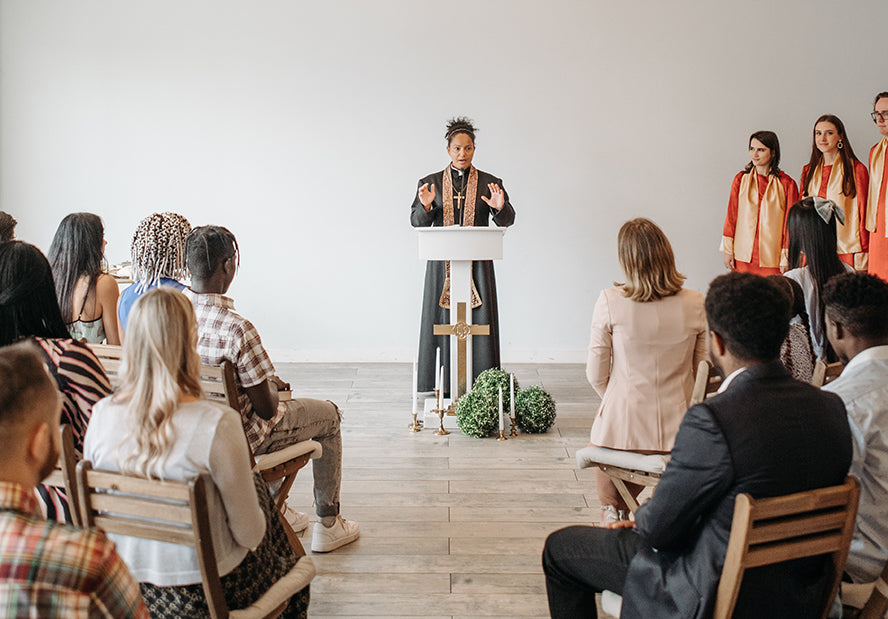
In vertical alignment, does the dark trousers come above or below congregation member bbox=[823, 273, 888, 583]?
below

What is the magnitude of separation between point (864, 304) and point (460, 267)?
8.83ft

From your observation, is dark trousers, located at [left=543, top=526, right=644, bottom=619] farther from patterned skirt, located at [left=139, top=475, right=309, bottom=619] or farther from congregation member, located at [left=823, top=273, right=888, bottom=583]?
patterned skirt, located at [left=139, top=475, right=309, bottom=619]

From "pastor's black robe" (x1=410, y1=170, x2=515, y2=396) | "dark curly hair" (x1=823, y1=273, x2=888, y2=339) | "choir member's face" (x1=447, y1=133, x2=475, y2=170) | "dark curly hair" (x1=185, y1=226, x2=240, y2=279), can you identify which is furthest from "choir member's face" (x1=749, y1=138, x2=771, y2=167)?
"dark curly hair" (x1=185, y1=226, x2=240, y2=279)

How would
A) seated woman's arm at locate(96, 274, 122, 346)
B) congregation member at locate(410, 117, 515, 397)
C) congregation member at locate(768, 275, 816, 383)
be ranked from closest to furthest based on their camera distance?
1. congregation member at locate(768, 275, 816, 383)
2. seated woman's arm at locate(96, 274, 122, 346)
3. congregation member at locate(410, 117, 515, 397)

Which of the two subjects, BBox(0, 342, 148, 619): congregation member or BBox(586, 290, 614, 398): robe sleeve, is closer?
BBox(0, 342, 148, 619): congregation member

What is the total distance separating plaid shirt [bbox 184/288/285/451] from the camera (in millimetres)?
2676

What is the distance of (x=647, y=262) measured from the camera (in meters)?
2.78

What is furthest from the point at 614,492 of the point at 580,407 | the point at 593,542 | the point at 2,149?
the point at 2,149

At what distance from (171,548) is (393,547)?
4.85 feet

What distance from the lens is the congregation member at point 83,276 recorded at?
3270 millimetres

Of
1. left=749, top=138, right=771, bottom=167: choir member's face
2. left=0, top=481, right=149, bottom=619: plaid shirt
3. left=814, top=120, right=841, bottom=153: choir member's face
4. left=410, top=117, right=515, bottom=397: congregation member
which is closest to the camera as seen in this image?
left=0, top=481, right=149, bottom=619: plaid shirt

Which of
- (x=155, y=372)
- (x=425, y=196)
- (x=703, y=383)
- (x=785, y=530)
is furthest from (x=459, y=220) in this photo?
(x=785, y=530)

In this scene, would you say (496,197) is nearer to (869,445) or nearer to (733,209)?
(733,209)

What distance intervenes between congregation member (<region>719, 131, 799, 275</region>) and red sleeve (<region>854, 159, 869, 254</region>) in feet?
1.34
